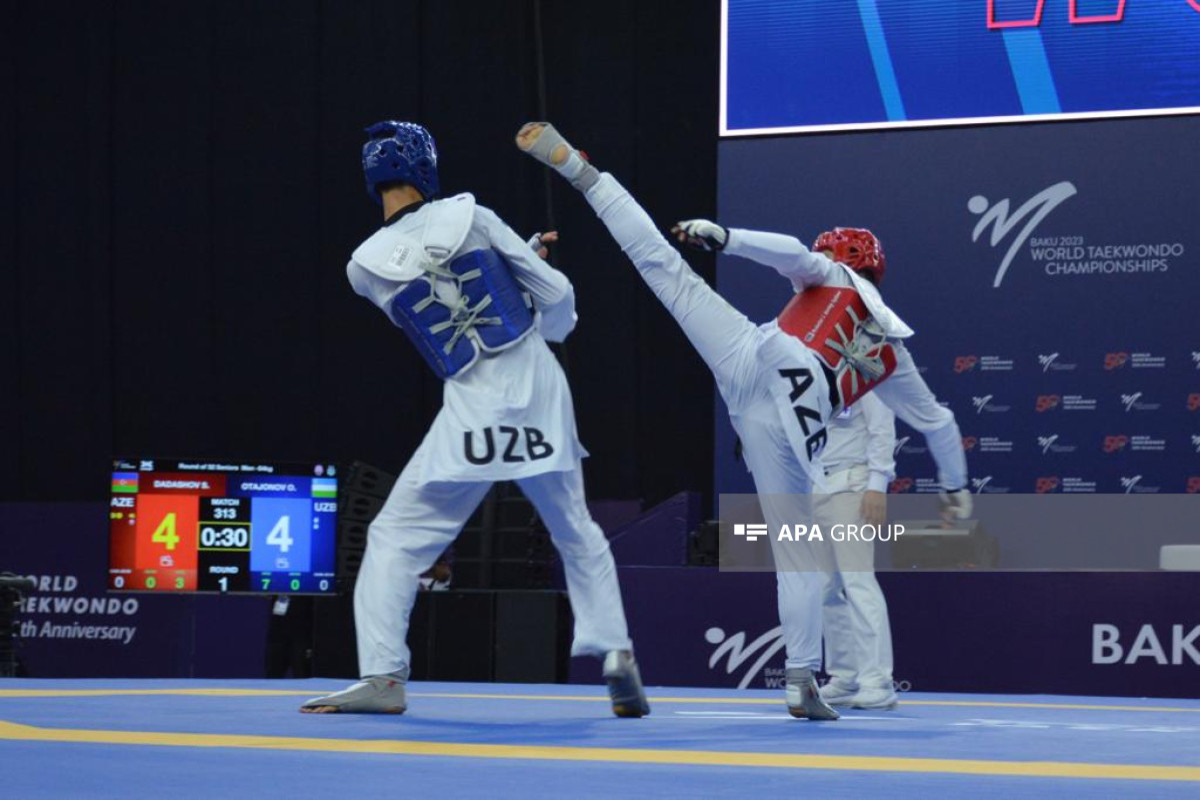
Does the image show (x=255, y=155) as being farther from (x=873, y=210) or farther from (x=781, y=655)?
(x=781, y=655)

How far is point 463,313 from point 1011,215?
641 centimetres

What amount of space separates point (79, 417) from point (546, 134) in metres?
8.87

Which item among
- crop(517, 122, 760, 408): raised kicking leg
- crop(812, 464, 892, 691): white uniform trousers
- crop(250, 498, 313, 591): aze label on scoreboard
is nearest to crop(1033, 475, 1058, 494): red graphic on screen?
crop(250, 498, 313, 591): aze label on scoreboard

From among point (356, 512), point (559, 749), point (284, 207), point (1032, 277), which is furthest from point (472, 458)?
point (284, 207)

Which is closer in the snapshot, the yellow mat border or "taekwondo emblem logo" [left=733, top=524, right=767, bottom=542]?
the yellow mat border

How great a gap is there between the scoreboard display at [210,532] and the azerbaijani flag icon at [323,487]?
4.0 inches

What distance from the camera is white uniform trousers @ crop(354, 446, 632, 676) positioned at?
442 cm

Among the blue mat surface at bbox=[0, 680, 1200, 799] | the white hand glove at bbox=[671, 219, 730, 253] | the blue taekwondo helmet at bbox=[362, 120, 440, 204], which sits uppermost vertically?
the blue taekwondo helmet at bbox=[362, 120, 440, 204]

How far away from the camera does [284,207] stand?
1232 cm

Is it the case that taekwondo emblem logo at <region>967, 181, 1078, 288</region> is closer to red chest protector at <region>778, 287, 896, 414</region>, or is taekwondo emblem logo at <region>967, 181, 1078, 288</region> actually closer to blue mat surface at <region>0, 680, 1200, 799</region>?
blue mat surface at <region>0, 680, 1200, 799</region>

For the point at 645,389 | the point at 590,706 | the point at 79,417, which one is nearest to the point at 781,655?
the point at 590,706

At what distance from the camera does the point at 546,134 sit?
4711 mm

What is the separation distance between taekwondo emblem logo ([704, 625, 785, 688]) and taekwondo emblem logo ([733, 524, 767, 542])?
124 cm

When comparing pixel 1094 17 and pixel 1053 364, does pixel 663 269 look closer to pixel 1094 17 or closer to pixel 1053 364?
pixel 1053 364
